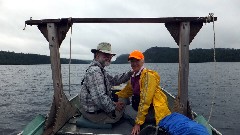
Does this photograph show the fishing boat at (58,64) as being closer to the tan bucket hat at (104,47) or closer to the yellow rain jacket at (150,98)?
the tan bucket hat at (104,47)

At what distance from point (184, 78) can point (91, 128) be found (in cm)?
303

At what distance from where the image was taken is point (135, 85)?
7609 mm

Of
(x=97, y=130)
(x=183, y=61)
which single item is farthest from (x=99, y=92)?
(x=183, y=61)

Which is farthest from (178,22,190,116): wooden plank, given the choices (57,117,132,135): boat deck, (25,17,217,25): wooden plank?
(57,117,132,135): boat deck

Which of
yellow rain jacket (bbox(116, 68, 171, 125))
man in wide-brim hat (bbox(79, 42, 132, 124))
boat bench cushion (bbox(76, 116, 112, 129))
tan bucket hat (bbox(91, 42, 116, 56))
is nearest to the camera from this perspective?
yellow rain jacket (bbox(116, 68, 171, 125))

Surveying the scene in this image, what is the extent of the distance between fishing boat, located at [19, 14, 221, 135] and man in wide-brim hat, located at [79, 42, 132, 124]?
35 centimetres

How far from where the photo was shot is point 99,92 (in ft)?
23.7

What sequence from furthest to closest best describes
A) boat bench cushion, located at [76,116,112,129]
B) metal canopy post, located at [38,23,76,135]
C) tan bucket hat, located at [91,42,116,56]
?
metal canopy post, located at [38,23,76,135] → boat bench cushion, located at [76,116,112,129] → tan bucket hat, located at [91,42,116,56]

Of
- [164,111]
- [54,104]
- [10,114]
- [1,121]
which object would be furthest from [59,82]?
[10,114]

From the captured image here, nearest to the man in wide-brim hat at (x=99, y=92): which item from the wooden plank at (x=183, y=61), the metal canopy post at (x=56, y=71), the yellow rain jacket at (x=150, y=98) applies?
the metal canopy post at (x=56, y=71)

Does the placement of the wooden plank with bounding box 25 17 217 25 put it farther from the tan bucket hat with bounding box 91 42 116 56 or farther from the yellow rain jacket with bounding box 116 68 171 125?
the yellow rain jacket with bounding box 116 68 171 125

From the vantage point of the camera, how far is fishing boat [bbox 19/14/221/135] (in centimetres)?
743

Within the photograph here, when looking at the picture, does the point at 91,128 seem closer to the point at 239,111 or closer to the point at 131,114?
the point at 131,114

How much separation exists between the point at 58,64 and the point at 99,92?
5.71ft
